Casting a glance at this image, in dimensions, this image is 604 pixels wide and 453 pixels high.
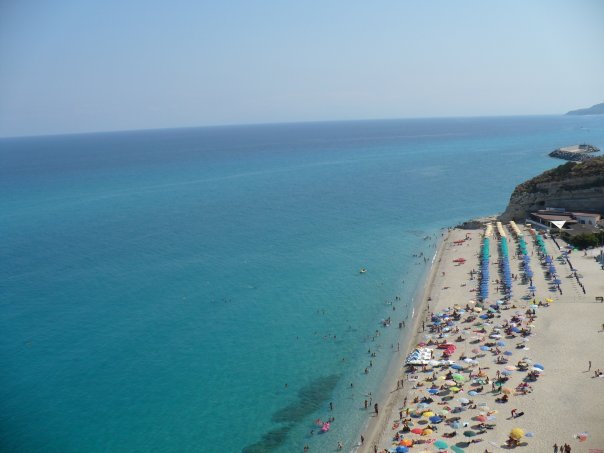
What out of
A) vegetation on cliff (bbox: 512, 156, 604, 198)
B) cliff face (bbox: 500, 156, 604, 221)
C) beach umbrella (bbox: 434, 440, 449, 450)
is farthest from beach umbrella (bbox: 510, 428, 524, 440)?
vegetation on cliff (bbox: 512, 156, 604, 198)

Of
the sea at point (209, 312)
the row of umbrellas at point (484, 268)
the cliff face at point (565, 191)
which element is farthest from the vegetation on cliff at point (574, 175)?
the row of umbrellas at point (484, 268)

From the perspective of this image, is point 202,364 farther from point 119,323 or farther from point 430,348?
point 430,348

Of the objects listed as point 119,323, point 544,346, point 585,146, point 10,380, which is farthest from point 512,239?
point 585,146

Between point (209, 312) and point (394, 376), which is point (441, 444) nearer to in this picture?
point (394, 376)

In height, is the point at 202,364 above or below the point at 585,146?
below

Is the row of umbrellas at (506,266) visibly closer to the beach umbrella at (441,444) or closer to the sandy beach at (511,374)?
the sandy beach at (511,374)
